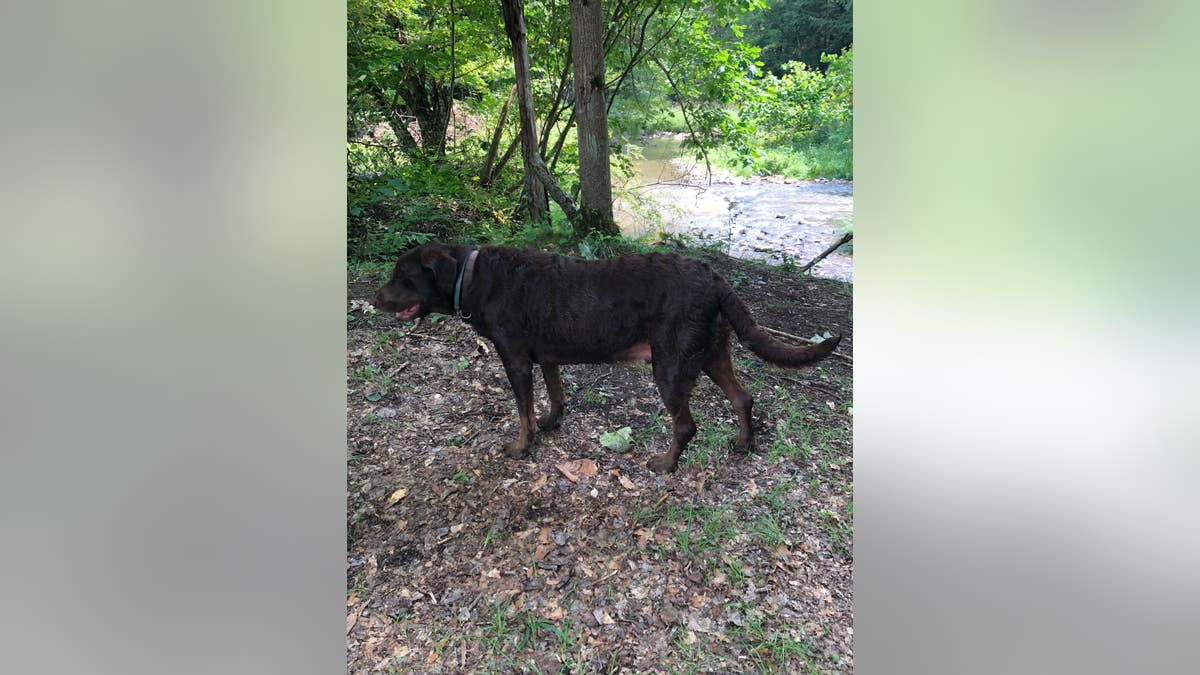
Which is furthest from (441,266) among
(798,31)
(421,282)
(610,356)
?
(798,31)

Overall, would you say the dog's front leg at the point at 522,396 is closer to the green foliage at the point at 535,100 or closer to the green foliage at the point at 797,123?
the green foliage at the point at 535,100

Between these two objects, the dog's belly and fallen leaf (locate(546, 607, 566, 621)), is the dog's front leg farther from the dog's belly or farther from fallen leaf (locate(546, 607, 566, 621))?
fallen leaf (locate(546, 607, 566, 621))

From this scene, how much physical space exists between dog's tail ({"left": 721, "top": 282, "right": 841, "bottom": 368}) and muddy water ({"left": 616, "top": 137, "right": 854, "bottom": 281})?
2.41 metres

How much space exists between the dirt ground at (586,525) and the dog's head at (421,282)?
2.21 ft

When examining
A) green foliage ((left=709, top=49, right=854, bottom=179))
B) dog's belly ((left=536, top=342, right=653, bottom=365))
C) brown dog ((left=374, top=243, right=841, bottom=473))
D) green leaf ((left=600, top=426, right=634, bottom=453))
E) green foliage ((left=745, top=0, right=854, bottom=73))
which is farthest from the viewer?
green foliage ((left=745, top=0, right=854, bottom=73))

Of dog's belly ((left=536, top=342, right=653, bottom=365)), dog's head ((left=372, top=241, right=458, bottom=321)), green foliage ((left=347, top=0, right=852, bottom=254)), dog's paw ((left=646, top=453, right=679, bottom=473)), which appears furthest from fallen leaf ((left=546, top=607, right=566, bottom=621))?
green foliage ((left=347, top=0, right=852, bottom=254))

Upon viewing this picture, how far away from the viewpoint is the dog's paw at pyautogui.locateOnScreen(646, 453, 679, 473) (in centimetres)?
276

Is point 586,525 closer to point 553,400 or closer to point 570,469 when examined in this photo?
point 570,469

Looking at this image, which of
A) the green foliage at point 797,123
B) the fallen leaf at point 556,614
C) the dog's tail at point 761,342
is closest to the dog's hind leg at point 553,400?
the dog's tail at point 761,342

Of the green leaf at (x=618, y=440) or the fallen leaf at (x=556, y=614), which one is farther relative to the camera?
the green leaf at (x=618, y=440)

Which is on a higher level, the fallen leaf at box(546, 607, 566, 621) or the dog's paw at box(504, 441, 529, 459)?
the dog's paw at box(504, 441, 529, 459)

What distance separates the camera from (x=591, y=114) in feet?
14.0

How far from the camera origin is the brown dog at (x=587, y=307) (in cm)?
251

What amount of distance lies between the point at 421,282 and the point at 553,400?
840 mm
